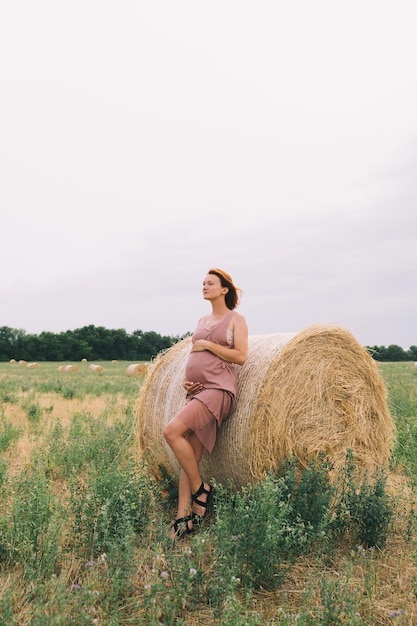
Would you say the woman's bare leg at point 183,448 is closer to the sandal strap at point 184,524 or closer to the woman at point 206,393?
the woman at point 206,393

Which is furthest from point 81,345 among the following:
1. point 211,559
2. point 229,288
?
point 211,559

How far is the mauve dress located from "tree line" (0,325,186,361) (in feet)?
170

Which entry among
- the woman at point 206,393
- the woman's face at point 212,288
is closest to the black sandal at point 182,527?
the woman at point 206,393

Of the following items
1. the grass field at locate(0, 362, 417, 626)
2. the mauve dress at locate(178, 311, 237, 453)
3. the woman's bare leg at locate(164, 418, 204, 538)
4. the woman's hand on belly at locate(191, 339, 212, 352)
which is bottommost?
the grass field at locate(0, 362, 417, 626)

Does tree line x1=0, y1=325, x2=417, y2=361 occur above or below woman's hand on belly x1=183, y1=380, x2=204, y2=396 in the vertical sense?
above

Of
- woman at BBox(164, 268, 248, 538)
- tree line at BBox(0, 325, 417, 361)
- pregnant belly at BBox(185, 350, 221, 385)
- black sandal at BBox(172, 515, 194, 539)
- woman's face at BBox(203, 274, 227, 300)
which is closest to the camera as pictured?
black sandal at BBox(172, 515, 194, 539)

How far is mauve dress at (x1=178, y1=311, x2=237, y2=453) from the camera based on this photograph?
5457 mm

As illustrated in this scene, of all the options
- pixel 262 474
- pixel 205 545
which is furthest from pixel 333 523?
pixel 205 545

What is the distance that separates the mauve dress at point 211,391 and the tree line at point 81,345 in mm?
51858

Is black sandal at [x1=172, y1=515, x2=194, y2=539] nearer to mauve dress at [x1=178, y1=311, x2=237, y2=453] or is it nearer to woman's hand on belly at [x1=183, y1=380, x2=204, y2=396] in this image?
mauve dress at [x1=178, y1=311, x2=237, y2=453]

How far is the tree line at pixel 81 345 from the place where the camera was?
5809cm

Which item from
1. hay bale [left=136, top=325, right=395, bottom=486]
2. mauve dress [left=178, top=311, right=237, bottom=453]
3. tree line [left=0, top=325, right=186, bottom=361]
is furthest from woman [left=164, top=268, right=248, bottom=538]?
tree line [left=0, top=325, right=186, bottom=361]

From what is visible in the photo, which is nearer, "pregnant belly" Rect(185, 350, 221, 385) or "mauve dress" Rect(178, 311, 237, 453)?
"mauve dress" Rect(178, 311, 237, 453)

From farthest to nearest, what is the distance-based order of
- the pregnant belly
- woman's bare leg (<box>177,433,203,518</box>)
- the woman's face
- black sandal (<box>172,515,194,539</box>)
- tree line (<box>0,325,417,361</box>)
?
1. tree line (<box>0,325,417,361</box>)
2. the woman's face
3. the pregnant belly
4. woman's bare leg (<box>177,433,203,518</box>)
5. black sandal (<box>172,515,194,539</box>)
